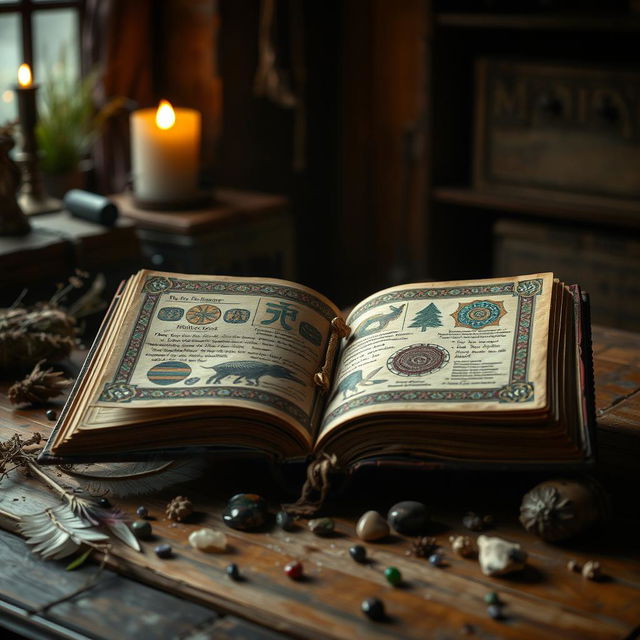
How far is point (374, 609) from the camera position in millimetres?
829

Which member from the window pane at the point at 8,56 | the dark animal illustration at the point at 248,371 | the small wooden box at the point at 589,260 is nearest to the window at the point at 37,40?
the window pane at the point at 8,56

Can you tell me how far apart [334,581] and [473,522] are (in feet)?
0.54

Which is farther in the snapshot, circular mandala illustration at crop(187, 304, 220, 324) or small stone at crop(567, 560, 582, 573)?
circular mandala illustration at crop(187, 304, 220, 324)

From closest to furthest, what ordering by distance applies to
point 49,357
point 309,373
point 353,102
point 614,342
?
point 309,373
point 49,357
point 614,342
point 353,102

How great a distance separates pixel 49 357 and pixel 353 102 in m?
1.90

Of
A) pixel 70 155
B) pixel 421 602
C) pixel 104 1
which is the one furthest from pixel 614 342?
pixel 104 1

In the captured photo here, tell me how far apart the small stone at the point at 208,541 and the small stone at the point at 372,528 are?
0.43 feet

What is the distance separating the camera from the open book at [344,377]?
3.21ft

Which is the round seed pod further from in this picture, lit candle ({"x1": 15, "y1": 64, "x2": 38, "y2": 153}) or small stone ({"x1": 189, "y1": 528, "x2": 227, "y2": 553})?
lit candle ({"x1": 15, "y1": 64, "x2": 38, "y2": 153})

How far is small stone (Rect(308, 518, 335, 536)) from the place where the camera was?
3.18 feet

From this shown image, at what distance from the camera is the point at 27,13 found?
2.43 metres

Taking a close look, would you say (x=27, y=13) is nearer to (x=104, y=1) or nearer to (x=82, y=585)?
(x=104, y=1)

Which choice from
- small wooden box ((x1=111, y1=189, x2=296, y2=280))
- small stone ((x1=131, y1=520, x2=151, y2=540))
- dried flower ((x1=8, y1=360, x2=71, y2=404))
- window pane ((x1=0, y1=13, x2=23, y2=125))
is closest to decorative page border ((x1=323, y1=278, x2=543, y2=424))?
small stone ((x1=131, y1=520, x2=151, y2=540))

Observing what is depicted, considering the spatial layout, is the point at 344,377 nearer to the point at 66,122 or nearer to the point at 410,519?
the point at 410,519
